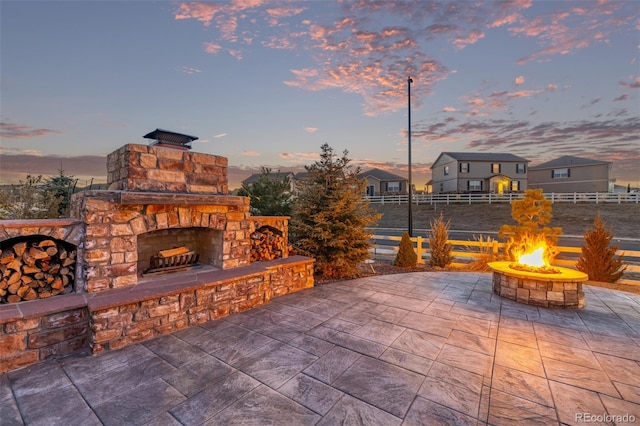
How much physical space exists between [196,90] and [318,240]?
5399mm

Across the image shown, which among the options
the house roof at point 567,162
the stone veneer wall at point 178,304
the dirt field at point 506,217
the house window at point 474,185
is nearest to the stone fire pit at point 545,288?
the stone veneer wall at point 178,304

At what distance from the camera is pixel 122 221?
11.7ft

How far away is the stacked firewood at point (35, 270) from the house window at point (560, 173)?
39.3 m

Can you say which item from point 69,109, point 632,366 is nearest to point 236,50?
point 69,109

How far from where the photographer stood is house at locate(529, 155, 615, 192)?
26.2m

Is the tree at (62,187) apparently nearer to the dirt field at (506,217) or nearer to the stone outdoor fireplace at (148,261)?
the stone outdoor fireplace at (148,261)

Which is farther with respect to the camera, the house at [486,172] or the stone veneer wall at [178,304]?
the house at [486,172]

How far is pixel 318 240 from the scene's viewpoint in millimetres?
6184

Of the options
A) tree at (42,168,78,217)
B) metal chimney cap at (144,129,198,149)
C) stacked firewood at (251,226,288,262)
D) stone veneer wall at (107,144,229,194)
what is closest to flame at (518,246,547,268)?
stacked firewood at (251,226,288,262)

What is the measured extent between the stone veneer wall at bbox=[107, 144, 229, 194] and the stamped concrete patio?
2.26m

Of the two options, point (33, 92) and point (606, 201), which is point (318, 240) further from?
point (606, 201)

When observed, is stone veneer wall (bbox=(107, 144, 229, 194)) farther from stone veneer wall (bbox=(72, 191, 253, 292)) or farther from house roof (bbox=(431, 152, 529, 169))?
house roof (bbox=(431, 152, 529, 169))

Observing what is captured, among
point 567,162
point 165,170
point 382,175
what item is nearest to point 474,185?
point 567,162

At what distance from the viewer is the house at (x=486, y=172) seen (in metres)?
27.7
